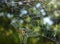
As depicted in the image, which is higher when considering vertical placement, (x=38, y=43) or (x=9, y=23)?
(x=9, y=23)

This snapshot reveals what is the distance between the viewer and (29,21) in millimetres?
1733

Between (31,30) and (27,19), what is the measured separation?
0.51ft

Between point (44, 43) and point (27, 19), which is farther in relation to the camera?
point (27, 19)

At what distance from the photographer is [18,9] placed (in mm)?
1867

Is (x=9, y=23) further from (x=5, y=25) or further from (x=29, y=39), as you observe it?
(x=29, y=39)

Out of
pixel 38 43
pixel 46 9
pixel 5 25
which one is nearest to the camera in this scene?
pixel 38 43

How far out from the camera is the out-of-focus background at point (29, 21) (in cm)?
160

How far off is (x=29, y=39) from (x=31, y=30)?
10cm

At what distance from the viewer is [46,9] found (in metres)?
1.85

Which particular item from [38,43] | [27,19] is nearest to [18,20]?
[27,19]

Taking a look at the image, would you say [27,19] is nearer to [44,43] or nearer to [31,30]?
[31,30]

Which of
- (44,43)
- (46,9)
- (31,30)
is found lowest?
(44,43)

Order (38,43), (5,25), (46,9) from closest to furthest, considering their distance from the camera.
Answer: (38,43) → (5,25) → (46,9)

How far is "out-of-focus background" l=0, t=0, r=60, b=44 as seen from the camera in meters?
1.60
